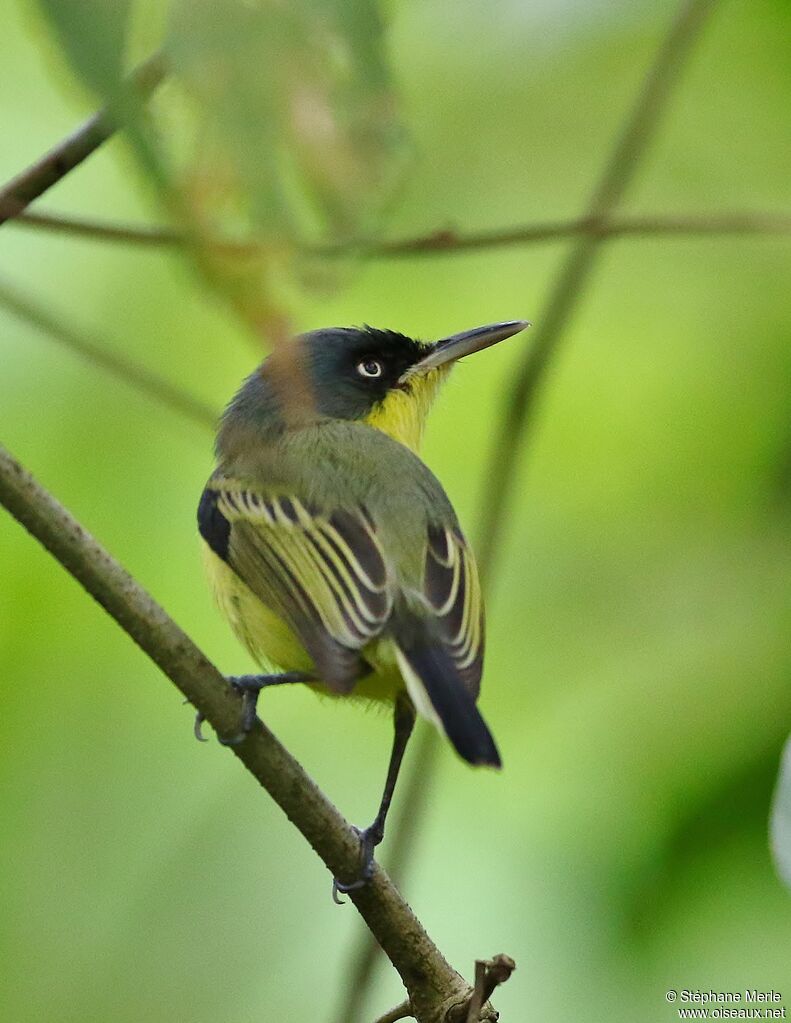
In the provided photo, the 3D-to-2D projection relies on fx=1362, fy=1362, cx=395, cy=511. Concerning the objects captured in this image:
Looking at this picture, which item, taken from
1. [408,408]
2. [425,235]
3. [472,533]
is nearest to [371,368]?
[408,408]

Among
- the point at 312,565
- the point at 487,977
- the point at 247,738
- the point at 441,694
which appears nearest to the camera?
the point at 487,977

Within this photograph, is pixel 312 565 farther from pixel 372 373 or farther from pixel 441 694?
pixel 372 373

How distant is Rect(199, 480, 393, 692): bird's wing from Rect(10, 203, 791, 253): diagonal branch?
0.97 m

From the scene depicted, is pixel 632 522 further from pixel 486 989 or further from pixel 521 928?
pixel 486 989

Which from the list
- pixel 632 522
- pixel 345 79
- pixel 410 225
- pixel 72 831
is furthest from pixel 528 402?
pixel 72 831

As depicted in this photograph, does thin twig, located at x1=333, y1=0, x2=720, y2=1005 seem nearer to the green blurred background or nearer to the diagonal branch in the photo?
the diagonal branch

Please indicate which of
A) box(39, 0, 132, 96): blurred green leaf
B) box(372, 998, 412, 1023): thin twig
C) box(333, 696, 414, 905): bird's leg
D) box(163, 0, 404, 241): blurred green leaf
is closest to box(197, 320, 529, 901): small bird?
box(333, 696, 414, 905): bird's leg

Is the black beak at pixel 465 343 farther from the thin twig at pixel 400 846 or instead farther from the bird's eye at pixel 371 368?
the thin twig at pixel 400 846

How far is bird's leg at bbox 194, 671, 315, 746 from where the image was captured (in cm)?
230

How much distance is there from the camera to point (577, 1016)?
10.9 feet

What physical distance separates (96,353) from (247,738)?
954 mm

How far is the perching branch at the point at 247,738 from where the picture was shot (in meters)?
2.02

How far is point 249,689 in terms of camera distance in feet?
8.90

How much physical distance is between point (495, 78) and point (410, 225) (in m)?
1.35
